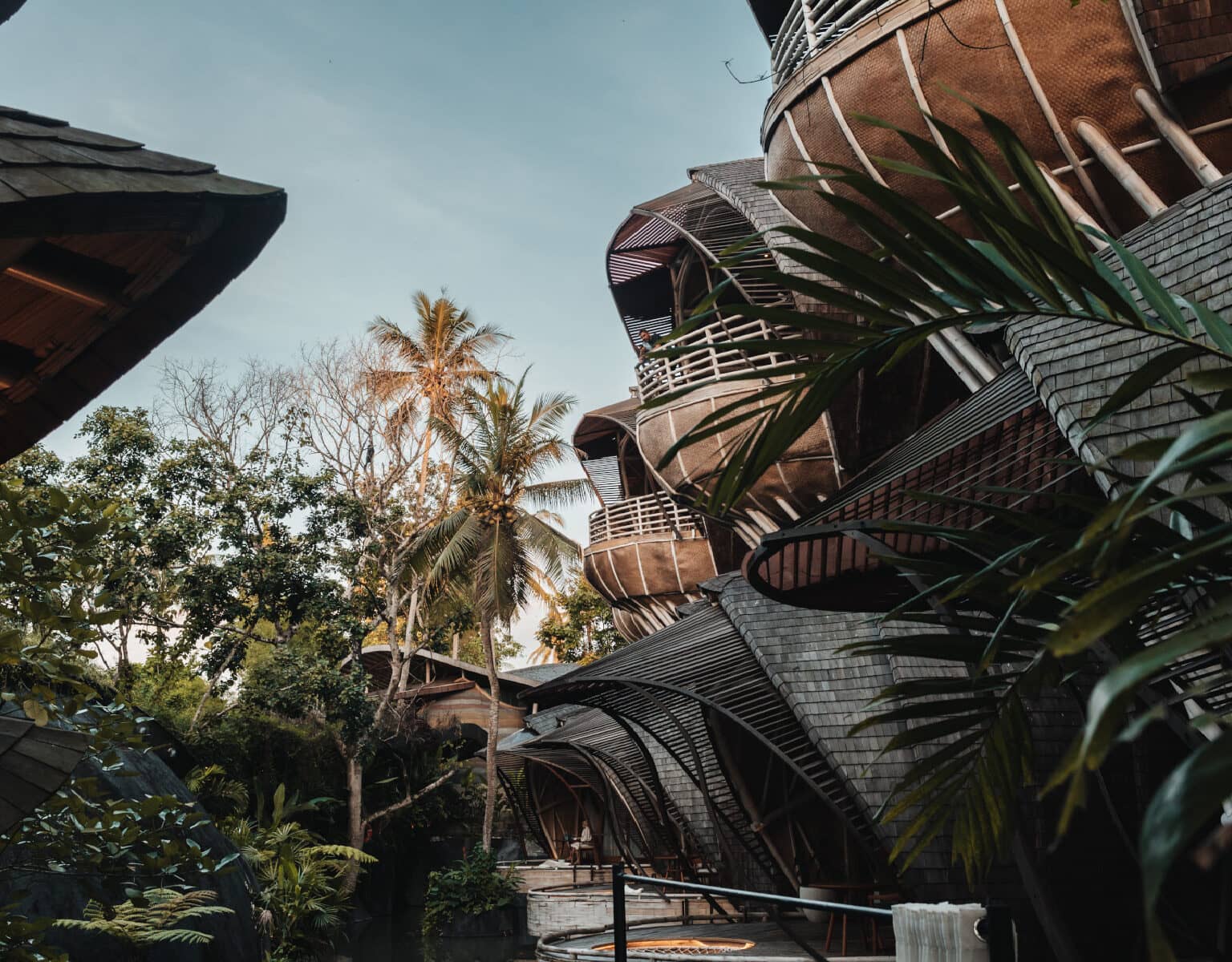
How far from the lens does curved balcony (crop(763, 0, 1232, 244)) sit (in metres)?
6.88

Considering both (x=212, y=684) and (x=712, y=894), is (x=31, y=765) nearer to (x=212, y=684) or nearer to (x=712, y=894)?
(x=712, y=894)

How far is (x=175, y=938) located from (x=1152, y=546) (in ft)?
31.9

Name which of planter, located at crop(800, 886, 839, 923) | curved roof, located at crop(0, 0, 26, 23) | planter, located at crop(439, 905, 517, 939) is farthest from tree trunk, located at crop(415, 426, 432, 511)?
curved roof, located at crop(0, 0, 26, 23)

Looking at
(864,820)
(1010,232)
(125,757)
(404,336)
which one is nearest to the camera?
(1010,232)

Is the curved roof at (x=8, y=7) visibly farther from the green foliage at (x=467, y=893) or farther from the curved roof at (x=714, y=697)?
the green foliage at (x=467, y=893)

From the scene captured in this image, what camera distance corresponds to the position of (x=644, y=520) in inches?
851

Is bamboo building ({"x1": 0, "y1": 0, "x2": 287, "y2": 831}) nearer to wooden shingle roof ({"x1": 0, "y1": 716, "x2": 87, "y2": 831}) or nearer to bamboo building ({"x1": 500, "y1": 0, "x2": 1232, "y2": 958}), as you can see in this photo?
wooden shingle roof ({"x1": 0, "y1": 716, "x2": 87, "y2": 831})

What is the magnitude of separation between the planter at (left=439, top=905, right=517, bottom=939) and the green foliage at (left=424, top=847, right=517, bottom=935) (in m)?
0.08

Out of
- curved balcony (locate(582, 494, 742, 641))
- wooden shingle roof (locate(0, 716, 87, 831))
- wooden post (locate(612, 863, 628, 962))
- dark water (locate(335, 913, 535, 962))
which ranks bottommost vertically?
dark water (locate(335, 913, 535, 962))

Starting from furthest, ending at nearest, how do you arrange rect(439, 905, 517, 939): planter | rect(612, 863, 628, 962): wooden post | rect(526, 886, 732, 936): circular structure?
rect(439, 905, 517, 939): planter → rect(526, 886, 732, 936): circular structure → rect(612, 863, 628, 962): wooden post

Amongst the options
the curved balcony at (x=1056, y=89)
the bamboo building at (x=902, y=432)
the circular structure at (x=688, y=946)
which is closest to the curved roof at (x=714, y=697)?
the bamboo building at (x=902, y=432)

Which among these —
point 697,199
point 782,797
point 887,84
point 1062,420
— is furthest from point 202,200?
point 697,199

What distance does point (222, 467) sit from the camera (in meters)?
19.7

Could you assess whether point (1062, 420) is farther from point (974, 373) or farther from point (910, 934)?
point (974, 373)
